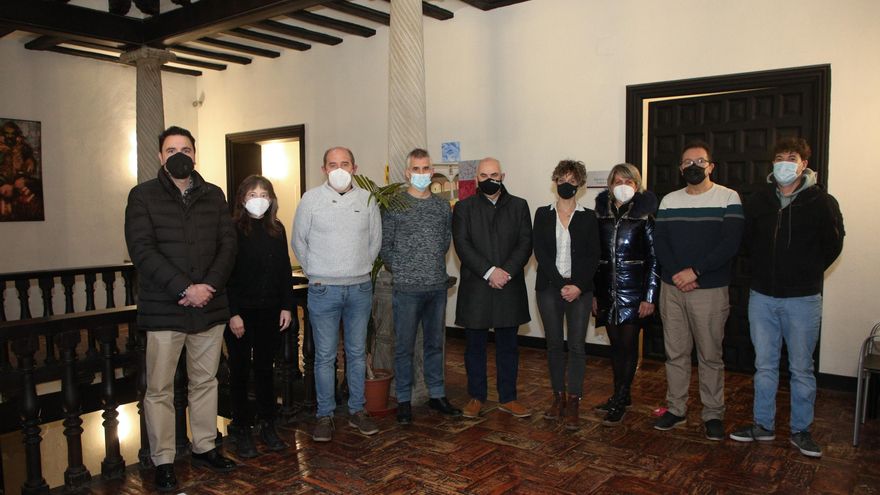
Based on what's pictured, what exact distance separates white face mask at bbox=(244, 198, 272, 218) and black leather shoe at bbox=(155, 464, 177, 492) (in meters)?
1.37

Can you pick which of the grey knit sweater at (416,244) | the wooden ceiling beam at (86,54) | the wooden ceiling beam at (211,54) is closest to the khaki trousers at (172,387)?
the grey knit sweater at (416,244)

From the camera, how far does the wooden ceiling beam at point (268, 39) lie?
302 inches

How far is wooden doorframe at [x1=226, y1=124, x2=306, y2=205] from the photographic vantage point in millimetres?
8672

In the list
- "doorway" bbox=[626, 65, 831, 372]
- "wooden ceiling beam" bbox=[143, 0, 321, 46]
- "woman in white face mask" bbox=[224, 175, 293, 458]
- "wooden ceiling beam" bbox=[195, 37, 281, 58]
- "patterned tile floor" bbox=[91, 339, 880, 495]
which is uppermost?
"wooden ceiling beam" bbox=[195, 37, 281, 58]

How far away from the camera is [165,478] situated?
3201 mm

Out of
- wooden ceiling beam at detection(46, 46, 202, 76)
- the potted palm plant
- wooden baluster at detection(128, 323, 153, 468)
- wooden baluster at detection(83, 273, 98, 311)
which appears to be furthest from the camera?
wooden ceiling beam at detection(46, 46, 202, 76)

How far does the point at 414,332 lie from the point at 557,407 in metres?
1.09

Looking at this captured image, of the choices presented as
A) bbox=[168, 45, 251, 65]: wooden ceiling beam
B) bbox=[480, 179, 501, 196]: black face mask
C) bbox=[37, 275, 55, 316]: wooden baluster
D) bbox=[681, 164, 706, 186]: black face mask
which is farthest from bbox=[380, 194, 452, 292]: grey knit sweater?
bbox=[168, 45, 251, 65]: wooden ceiling beam

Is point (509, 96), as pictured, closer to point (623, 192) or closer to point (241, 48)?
point (623, 192)

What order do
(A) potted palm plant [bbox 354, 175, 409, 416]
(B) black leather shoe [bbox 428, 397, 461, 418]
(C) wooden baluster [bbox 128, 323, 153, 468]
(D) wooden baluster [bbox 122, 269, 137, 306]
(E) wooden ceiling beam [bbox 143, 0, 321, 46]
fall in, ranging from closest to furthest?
1. (C) wooden baluster [bbox 128, 323, 153, 468]
2. (A) potted palm plant [bbox 354, 175, 409, 416]
3. (B) black leather shoe [bbox 428, 397, 461, 418]
4. (E) wooden ceiling beam [bbox 143, 0, 321, 46]
5. (D) wooden baluster [bbox 122, 269, 137, 306]

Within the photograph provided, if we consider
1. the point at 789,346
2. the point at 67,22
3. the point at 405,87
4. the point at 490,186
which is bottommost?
the point at 789,346

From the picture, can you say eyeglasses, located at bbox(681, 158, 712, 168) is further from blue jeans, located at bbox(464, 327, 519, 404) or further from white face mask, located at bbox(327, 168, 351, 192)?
white face mask, located at bbox(327, 168, 351, 192)

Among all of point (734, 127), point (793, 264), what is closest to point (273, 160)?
point (734, 127)

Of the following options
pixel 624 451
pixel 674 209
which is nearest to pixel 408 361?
pixel 624 451
